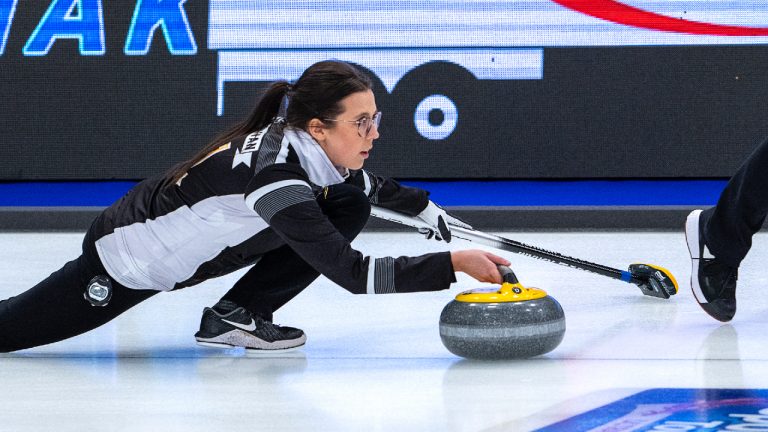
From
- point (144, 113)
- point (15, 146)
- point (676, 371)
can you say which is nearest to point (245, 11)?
point (144, 113)

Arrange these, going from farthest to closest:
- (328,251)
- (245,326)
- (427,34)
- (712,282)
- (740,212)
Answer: (427,34) < (712,282) < (740,212) < (245,326) < (328,251)

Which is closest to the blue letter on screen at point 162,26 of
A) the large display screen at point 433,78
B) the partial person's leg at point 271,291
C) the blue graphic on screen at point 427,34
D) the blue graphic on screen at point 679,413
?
the large display screen at point 433,78

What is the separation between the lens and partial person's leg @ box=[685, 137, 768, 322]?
2.94 m

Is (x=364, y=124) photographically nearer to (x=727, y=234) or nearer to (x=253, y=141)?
(x=253, y=141)

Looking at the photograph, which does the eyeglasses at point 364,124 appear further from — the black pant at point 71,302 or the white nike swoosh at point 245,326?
the white nike swoosh at point 245,326

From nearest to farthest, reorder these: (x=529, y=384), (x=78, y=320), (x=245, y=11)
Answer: (x=529, y=384) → (x=78, y=320) → (x=245, y=11)

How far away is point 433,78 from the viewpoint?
5910 millimetres

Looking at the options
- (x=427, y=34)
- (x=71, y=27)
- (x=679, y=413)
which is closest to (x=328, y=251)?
(x=679, y=413)

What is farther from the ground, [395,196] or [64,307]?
[395,196]

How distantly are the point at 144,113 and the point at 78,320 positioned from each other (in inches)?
140

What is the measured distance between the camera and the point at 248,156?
246cm

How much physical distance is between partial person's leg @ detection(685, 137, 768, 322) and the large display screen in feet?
9.26

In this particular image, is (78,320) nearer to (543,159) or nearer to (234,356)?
(234,356)

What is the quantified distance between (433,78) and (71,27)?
1.79 meters
